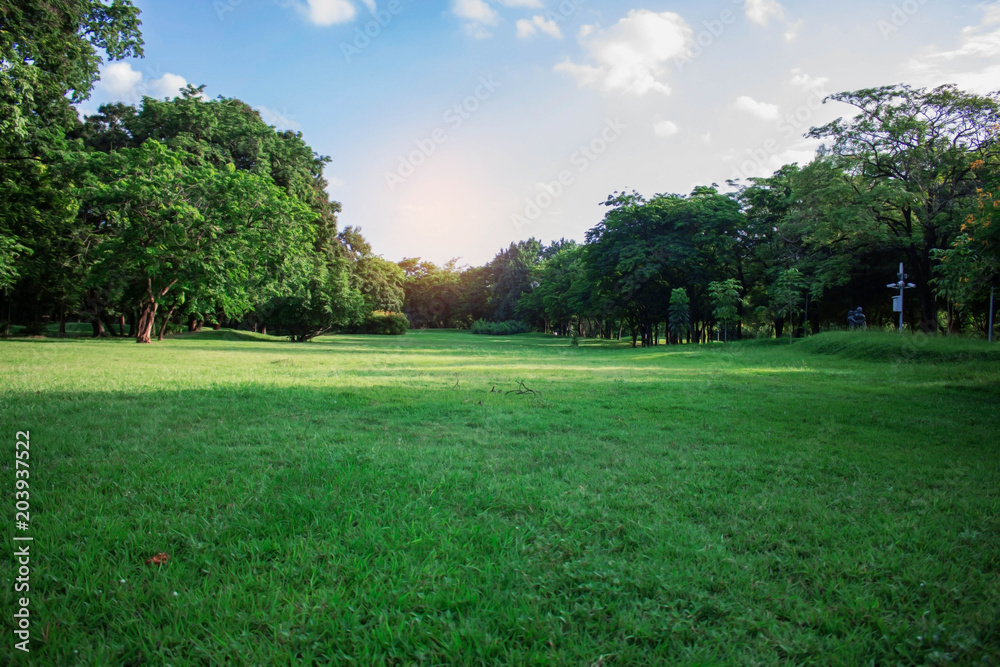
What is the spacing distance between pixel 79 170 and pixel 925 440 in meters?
Answer: 27.1

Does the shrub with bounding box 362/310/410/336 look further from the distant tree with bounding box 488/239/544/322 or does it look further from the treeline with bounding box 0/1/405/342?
the treeline with bounding box 0/1/405/342

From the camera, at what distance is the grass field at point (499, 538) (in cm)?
198

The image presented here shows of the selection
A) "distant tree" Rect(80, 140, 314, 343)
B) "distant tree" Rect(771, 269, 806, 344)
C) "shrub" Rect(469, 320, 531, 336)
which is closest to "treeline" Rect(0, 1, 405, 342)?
"distant tree" Rect(80, 140, 314, 343)

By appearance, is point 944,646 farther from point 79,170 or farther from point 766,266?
point 766,266

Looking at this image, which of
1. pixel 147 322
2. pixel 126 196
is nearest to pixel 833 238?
pixel 126 196

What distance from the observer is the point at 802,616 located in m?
2.12

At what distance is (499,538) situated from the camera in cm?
277

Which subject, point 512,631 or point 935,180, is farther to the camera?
point 935,180

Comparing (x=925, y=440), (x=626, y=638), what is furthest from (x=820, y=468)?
(x=626, y=638)

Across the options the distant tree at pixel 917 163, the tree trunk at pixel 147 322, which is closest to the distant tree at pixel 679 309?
the distant tree at pixel 917 163

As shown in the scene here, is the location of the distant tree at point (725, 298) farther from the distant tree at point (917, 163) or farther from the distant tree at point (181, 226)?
the distant tree at point (181, 226)

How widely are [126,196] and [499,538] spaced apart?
22526mm

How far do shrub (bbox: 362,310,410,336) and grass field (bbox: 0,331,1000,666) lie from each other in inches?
1743

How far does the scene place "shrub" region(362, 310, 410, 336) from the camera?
4969 cm
